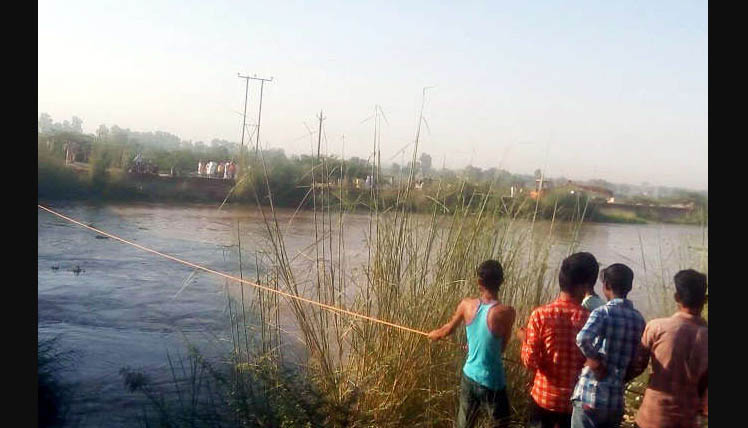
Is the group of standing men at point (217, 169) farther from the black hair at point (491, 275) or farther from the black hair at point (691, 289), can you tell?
the black hair at point (691, 289)

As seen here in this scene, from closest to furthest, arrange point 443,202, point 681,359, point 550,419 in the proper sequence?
1. point 681,359
2. point 550,419
3. point 443,202

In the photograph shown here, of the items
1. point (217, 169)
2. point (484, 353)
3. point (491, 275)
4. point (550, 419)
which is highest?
point (217, 169)

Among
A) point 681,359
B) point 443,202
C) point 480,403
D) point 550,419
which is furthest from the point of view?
point 443,202

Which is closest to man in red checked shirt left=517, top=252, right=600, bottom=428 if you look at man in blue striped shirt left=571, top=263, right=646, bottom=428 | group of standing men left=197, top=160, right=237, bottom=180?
man in blue striped shirt left=571, top=263, right=646, bottom=428

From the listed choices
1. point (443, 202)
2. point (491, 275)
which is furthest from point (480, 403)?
point (443, 202)

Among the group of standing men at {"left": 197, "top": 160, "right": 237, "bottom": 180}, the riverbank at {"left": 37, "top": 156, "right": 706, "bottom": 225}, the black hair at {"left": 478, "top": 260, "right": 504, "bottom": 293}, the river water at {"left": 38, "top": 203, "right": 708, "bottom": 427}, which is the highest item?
the group of standing men at {"left": 197, "top": 160, "right": 237, "bottom": 180}

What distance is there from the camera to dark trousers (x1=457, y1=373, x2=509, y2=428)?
3.48 metres

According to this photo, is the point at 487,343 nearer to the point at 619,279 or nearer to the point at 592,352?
the point at 592,352

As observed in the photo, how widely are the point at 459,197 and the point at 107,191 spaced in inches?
342

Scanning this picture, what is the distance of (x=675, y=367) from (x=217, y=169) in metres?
5.72

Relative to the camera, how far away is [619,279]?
3.15 m

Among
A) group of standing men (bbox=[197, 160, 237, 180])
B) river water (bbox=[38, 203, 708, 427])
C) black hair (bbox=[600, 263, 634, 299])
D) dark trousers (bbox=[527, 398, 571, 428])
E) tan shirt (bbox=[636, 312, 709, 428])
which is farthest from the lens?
group of standing men (bbox=[197, 160, 237, 180])

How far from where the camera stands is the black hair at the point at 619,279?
3.15 m

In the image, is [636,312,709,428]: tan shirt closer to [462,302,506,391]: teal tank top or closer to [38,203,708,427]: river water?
[462,302,506,391]: teal tank top
